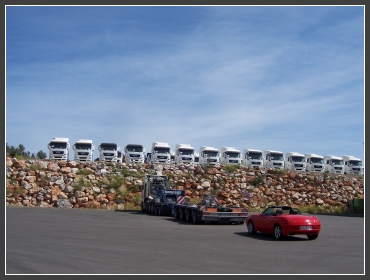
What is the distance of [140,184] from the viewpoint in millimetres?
45656

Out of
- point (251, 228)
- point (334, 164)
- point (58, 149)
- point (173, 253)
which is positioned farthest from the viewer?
point (334, 164)

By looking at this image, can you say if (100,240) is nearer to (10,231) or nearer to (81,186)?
(10,231)

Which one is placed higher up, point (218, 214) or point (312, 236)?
point (312, 236)

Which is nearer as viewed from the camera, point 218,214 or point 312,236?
point 312,236

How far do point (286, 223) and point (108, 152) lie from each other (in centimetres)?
3403

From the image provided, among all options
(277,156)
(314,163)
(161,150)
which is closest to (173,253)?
(161,150)

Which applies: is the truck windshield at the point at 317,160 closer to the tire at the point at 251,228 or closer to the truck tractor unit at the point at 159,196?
the truck tractor unit at the point at 159,196

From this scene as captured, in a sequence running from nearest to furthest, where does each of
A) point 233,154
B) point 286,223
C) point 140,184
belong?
point 286,223 → point 140,184 → point 233,154

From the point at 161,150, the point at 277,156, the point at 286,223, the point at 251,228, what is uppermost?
the point at 161,150

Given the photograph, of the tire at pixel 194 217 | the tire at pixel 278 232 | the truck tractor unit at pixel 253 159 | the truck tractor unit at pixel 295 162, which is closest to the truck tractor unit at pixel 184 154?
the truck tractor unit at pixel 253 159

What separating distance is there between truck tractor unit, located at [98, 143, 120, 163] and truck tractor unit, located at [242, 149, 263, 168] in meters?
14.4

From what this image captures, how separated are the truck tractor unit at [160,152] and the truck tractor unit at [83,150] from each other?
646cm

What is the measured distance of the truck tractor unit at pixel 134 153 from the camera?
5012 centimetres

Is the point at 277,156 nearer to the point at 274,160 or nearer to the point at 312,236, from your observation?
the point at 274,160
